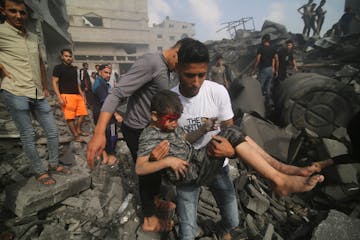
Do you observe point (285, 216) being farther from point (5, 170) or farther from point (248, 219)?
point (5, 170)

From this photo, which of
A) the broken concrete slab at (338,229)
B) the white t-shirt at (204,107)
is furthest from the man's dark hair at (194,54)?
the broken concrete slab at (338,229)

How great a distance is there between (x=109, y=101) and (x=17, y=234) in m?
2.05

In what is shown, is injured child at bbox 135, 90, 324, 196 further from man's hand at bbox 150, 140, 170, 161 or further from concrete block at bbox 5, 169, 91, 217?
concrete block at bbox 5, 169, 91, 217

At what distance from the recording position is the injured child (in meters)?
1.56

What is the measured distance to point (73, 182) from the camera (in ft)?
10.3

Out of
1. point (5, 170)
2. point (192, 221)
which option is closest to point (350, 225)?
point (192, 221)

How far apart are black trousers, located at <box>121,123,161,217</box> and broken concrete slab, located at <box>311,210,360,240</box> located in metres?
1.80

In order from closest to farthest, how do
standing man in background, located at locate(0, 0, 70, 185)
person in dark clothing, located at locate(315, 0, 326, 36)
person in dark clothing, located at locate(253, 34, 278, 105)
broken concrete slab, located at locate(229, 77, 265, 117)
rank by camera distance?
standing man in background, located at locate(0, 0, 70, 185) < broken concrete slab, located at locate(229, 77, 265, 117) < person in dark clothing, located at locate(253, 34, 278, 105) < person in dark clothing, located at locate(315, 0, 326, 36)

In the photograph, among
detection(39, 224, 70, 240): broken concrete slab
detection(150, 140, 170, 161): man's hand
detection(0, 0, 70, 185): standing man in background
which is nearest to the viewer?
detection(150, 140, 170, 161): man's hand

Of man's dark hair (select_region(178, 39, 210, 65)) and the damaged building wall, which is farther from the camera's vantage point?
the damaged building wall

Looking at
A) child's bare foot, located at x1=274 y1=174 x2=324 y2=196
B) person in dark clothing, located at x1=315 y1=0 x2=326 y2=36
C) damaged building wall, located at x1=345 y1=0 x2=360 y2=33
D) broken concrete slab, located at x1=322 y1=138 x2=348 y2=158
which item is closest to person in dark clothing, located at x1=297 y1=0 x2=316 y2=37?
person in dark clothing, located at x1=315 y1=0 x2=326 y2=36

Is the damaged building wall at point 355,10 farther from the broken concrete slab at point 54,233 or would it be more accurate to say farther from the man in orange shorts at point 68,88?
the broken concrete slab at point 54,233

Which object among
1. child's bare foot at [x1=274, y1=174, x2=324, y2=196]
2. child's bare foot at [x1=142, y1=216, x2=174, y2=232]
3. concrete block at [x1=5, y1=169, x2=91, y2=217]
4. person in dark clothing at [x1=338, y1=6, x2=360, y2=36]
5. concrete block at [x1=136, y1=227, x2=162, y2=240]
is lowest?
concrete block at [x1=136, y1=227, x2=162, y2=240]

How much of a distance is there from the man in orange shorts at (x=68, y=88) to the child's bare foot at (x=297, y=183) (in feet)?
16.0
